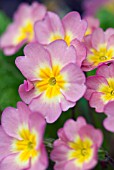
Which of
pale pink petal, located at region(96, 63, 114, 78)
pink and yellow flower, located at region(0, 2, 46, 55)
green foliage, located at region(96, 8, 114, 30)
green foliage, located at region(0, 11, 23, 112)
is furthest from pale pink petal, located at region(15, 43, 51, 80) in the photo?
green foliage, located at region(96, 8, 114, 30)

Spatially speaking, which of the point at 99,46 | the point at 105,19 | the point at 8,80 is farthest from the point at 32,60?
the point at 105,19

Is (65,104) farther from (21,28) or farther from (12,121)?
(21,28)

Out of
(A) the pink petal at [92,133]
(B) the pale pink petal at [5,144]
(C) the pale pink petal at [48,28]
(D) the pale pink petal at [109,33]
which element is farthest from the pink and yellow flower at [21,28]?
(A) the pink petal at [92,133]

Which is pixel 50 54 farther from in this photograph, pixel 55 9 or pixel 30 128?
pixel 55 9

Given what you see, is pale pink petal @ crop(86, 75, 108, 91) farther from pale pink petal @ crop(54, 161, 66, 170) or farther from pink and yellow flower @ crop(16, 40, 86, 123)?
pale pink petal @ crop(54, 161, 66, 170)

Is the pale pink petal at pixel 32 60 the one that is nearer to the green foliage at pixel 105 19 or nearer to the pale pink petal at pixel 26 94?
the pale pink petal at pixel 26 94

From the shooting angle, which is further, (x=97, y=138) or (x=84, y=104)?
(x=84, y=104)

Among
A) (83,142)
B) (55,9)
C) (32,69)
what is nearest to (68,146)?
(83,142)
